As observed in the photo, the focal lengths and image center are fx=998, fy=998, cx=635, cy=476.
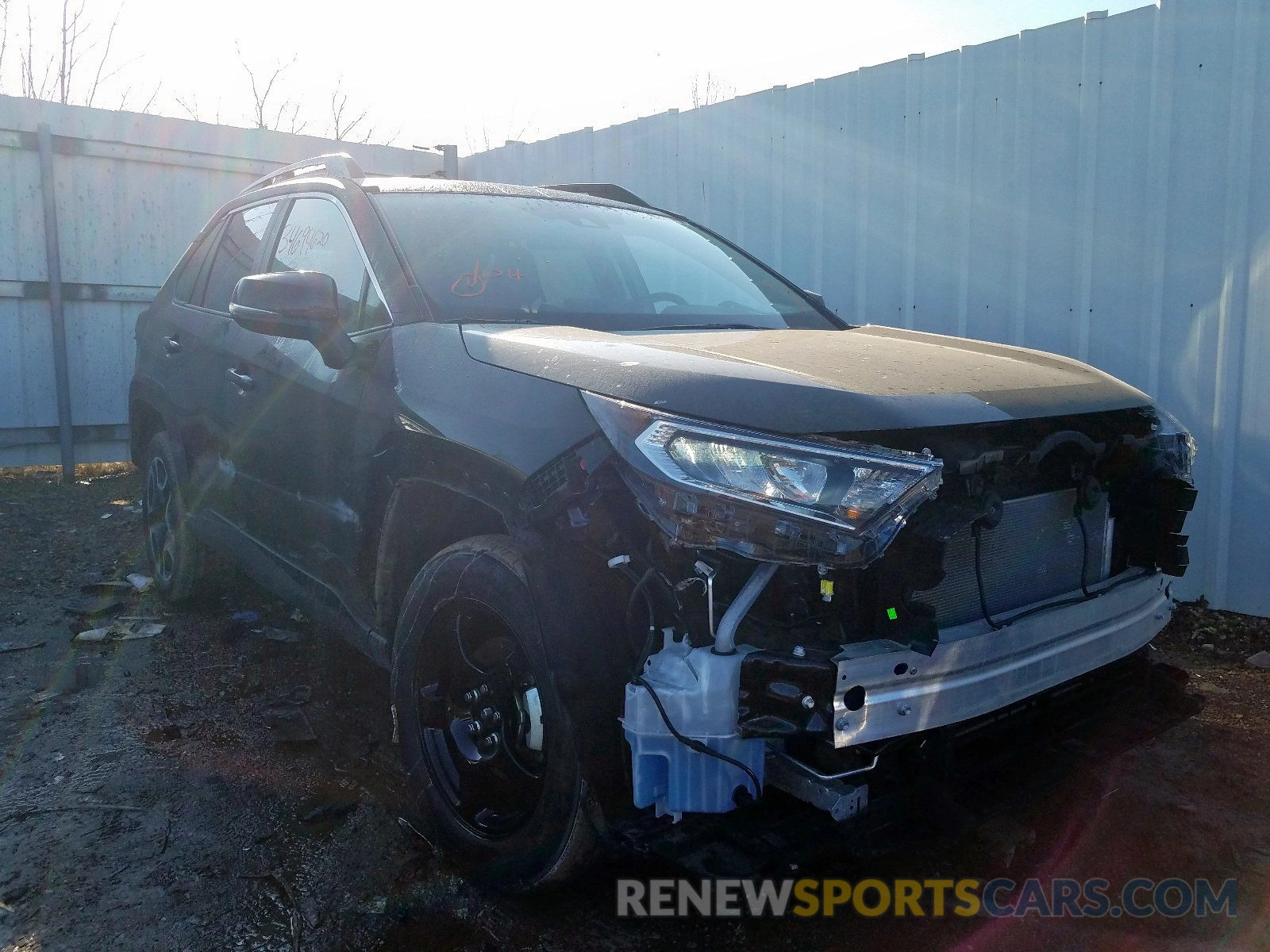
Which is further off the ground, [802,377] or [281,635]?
[802,377]

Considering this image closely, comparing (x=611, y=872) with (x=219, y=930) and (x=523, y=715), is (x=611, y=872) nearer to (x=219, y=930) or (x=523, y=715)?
(x=523, y=715)

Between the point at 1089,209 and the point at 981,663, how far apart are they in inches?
145

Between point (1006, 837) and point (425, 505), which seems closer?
point (425, 505)

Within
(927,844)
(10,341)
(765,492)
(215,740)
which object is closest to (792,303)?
(765,492)

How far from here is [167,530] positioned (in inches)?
192

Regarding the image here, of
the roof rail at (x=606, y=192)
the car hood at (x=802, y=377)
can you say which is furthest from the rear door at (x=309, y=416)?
the roof rail at (x=606, y=192)

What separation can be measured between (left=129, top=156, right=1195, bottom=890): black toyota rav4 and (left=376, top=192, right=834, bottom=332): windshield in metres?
0.02

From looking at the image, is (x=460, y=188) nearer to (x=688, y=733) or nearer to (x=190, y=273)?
(x=190, y=273)

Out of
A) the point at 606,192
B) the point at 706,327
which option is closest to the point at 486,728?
the point at 706,327

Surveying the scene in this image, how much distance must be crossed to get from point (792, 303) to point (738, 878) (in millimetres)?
2460

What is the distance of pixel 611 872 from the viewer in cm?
254

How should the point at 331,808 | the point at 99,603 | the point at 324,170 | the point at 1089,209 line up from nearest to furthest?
the point at 331,808, the point at 324,170, the point at 1089,209, the point at 99,603

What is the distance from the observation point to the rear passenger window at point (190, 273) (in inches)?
186

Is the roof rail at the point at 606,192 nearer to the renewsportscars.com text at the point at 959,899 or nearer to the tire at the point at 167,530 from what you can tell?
the tire at the point at 167,530
